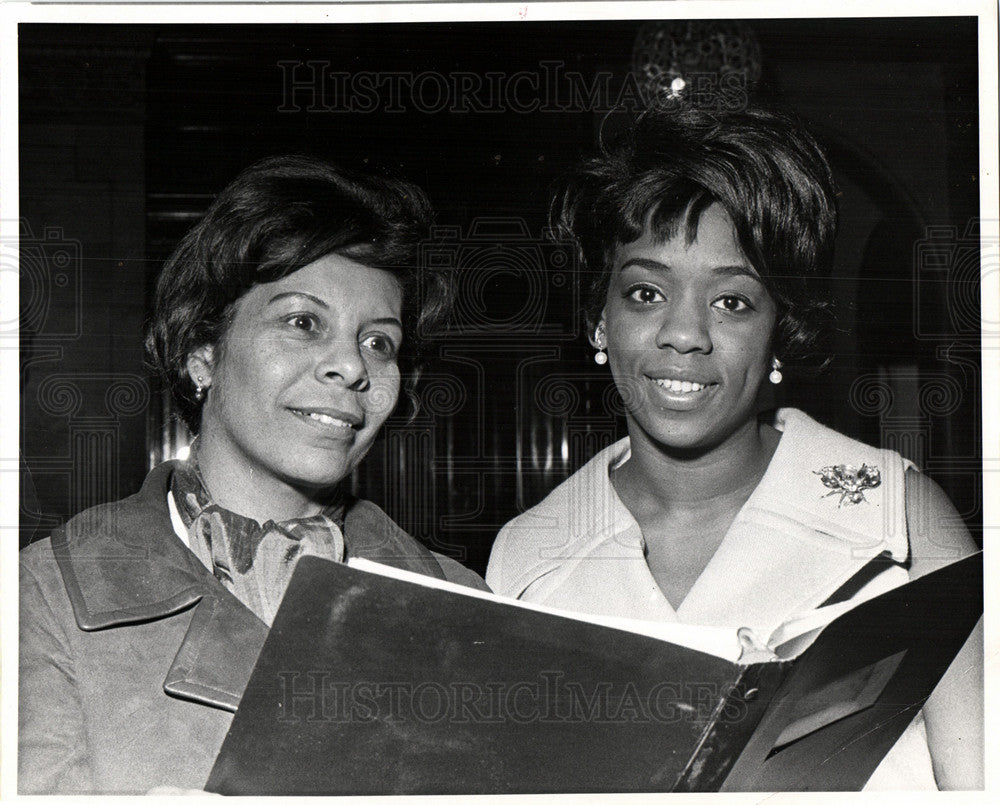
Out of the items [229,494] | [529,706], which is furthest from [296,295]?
[529,706]

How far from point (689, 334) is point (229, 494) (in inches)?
29.4

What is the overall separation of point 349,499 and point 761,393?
26.5 inches

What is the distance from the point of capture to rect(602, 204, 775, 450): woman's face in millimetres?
1487

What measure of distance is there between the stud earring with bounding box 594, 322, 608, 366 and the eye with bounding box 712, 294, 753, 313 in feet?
0.58

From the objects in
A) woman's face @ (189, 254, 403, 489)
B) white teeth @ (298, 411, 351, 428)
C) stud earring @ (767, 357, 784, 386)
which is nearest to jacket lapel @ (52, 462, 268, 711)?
woman's face @ (189, 254, 403, 489)

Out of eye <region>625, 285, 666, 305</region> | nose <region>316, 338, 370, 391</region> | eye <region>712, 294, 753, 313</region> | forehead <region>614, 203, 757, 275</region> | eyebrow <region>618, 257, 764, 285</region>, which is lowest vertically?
nose <region>316, 338, 370, 391</region>

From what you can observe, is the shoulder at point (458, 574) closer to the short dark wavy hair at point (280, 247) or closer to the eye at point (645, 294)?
the short dark wavy hair at point (280, 247)

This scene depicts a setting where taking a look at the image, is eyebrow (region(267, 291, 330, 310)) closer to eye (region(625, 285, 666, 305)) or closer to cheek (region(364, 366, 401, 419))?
cheek (region(364, 366, 401, 419))

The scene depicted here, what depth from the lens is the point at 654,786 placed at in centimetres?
148

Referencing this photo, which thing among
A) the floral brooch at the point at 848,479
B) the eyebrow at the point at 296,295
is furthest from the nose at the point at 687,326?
the eyebrow at the point at 296,295

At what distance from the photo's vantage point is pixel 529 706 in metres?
1.49

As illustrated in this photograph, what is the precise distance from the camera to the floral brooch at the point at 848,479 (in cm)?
155

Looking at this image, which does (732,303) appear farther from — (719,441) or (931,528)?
(931,528)

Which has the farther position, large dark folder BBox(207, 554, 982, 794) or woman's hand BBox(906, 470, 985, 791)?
woman's hand BBox(906, 470, 985, 791)
